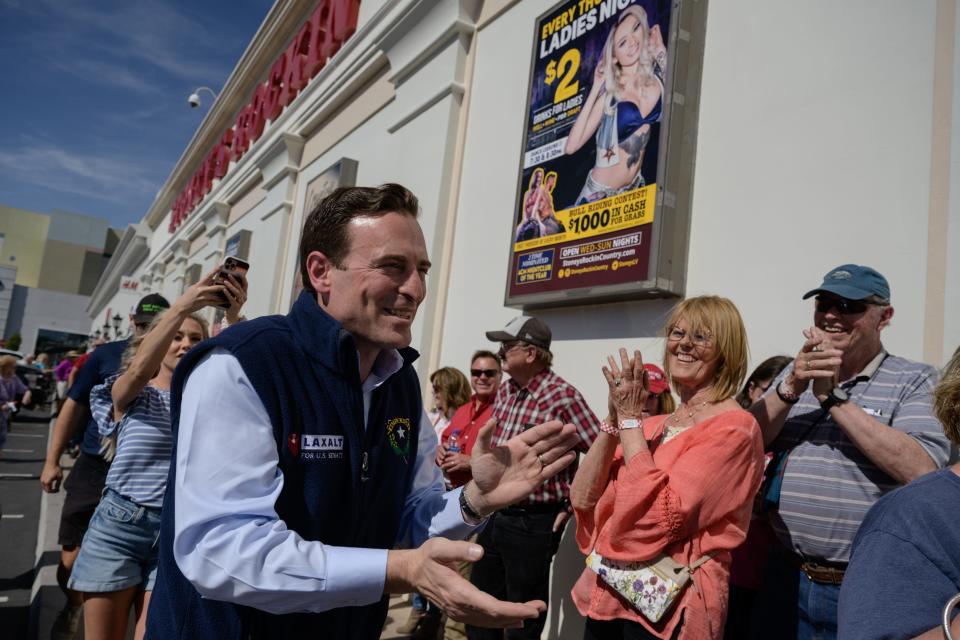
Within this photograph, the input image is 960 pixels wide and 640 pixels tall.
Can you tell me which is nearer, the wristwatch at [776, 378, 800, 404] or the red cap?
the wristwatch at [776, 378, 800, 404]

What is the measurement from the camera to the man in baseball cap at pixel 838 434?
7.58ft

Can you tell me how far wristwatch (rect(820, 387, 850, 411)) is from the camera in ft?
7.71

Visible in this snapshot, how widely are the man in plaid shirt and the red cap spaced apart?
0.51 m

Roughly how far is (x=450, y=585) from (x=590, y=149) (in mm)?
3959

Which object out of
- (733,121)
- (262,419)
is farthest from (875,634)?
(733,121)

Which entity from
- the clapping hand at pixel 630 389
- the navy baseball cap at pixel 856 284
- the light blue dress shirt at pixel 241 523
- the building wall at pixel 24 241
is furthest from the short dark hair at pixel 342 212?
the building wall at pixel 24 241

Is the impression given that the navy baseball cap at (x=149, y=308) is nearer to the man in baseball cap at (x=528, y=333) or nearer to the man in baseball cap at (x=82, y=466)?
the man in baseball cap at (x=82, y=466)

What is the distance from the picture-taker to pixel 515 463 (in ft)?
5.76

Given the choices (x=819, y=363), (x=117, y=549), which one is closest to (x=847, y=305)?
(x=819, y=363)

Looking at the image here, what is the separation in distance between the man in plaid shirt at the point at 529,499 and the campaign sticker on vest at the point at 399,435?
76.3 inches

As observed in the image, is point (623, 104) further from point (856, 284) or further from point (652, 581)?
point (652, 581)

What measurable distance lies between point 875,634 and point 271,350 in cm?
140

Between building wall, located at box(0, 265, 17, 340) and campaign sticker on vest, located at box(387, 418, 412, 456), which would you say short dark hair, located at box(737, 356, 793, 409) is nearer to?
campaign sticker on vest, located at box(387, 418, 412, 456)

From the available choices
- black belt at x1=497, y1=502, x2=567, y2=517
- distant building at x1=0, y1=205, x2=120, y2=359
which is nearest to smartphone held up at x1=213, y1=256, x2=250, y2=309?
black belt at x1=497, y1=502, x2=567, y2=517
